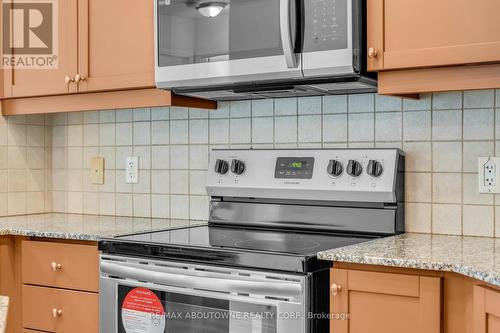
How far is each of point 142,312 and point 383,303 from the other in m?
0.79

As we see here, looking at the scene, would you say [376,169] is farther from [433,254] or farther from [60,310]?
[60,310]

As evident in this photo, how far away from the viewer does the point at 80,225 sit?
2.54 metres

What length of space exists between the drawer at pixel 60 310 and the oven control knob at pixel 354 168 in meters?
0.99

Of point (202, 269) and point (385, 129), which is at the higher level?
point (385, 129)

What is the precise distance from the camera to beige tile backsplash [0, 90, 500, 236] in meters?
2.09

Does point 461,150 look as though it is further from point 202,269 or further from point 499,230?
point 202,269

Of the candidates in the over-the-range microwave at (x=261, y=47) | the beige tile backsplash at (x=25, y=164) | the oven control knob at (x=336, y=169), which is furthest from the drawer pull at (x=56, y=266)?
the oven control knob at (x=336, y=169)

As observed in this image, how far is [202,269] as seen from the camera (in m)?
1.92

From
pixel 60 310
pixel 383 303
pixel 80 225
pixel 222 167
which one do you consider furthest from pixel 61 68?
pixel 383 303

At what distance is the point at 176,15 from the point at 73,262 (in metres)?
0.96

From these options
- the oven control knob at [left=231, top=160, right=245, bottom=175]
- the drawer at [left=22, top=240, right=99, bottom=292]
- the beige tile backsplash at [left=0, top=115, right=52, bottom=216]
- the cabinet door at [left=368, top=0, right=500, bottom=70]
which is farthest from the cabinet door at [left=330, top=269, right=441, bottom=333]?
the beige tile backsplash at [left=0, top=115, right=52, bottom=216]

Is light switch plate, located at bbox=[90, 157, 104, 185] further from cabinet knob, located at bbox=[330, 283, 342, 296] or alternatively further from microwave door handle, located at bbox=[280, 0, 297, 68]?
cabinet knob, located at bbox=[330, 283, 342, 296]

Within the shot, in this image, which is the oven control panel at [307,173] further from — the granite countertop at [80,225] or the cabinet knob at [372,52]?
the cabinet knob at [372,52]

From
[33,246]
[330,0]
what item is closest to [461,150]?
[330,0]
